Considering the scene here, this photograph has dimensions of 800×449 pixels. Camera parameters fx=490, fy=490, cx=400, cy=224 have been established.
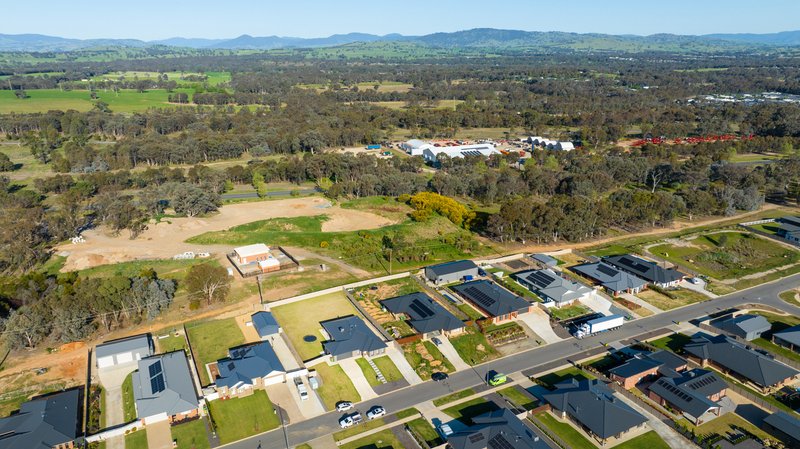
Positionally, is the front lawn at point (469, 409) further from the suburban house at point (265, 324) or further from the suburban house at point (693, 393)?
the suburban house at point (265, 324)

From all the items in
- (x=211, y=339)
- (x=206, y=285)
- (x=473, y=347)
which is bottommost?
(x=473, y=347)

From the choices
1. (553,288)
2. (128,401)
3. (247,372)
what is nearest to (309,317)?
(247,372)

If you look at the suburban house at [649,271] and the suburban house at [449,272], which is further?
the suburban house at [449,272]

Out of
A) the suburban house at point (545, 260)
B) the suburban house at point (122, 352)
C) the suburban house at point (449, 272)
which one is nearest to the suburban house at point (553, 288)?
the suburban house at point (545, 260)

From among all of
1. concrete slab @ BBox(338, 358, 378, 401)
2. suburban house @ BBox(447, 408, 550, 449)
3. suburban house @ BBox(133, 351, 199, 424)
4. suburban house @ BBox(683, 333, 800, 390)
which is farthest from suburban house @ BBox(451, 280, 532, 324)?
suburban house @ BBox(133, 351, 199, 424)

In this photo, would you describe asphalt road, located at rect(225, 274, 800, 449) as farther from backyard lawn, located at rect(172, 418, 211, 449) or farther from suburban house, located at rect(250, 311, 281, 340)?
suburban house, located at rect(250, 311, 281, 340)

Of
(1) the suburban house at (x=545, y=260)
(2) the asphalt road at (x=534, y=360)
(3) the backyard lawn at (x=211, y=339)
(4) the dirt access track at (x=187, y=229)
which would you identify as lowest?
(2) the asphalt road at (x=534, y=360)

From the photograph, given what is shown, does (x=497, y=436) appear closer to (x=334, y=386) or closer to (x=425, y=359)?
(x=425, y=359)
